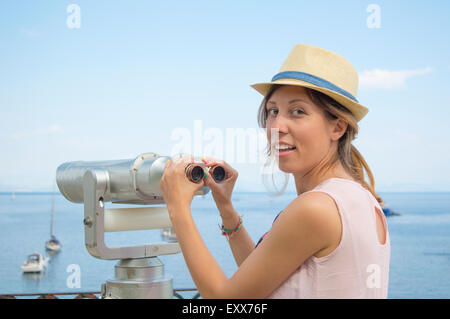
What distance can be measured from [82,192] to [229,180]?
0.50 m

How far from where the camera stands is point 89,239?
5.11ft

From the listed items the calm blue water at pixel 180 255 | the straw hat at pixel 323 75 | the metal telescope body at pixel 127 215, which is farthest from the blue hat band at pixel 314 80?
the calm blue water at pixel 180 255

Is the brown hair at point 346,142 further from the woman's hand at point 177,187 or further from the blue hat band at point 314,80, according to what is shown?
the woman's hand at point 177,187

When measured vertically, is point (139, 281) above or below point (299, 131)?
below

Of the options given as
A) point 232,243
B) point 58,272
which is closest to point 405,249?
point 58,272

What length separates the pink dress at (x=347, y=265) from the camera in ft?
3.88

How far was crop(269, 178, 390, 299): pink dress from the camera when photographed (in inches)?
→ 46.5

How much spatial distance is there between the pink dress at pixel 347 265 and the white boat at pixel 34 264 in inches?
2275

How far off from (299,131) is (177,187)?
1.16ft

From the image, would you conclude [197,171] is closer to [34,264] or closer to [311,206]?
[311,206]

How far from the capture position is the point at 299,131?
4.40 ft

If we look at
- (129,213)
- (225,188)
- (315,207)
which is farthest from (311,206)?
(129,213)

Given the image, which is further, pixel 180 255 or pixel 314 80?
pixel 180 255
